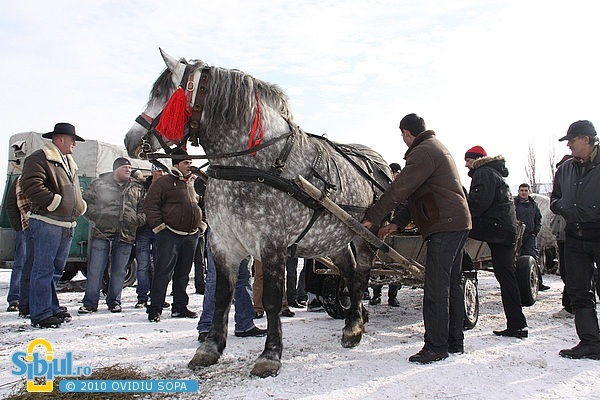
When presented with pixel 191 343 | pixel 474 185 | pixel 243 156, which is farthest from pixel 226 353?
pixel 474 185

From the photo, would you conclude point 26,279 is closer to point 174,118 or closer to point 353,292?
point 174,118

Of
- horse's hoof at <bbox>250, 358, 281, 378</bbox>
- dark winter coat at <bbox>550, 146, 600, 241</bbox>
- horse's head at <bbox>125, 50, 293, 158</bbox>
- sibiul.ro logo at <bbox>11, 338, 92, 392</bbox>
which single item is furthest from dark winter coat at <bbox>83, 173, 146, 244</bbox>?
dark winter coat at <bbox>550, 146, 600, 241</bbox>

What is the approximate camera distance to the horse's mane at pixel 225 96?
410 centimetres

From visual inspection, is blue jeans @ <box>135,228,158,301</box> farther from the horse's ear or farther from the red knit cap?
the red knit cap

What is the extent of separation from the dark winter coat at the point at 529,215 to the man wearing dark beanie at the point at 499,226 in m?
5.74

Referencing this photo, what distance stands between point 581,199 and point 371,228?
2.03m

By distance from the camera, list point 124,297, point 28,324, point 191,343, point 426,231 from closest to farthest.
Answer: point 426,231
point 191,343
point 28,324
point 124,297

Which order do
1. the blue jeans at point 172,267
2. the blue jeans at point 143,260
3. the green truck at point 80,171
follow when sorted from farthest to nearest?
the green truck at point 80,171
the blue jeans at point 143,260
the blue jeans at point 172,267

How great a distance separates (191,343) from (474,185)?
11.8ft

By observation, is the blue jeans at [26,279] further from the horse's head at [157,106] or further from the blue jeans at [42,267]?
the horse's head at [157,106]

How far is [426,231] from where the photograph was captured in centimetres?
451

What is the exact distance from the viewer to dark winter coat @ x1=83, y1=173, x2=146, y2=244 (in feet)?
24.6

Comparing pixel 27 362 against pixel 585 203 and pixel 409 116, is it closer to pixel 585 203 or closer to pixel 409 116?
pixel 409 116

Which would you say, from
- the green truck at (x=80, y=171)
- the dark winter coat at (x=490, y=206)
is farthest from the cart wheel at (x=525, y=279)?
the green truck at (x=80, y=171)
